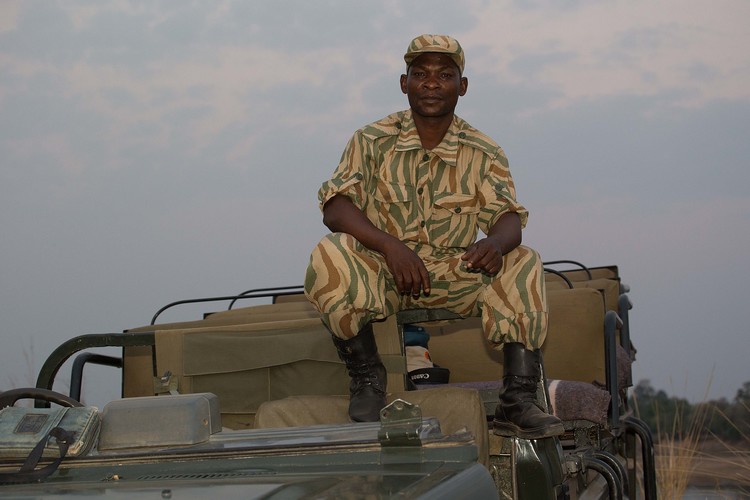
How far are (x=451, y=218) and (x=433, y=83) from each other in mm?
490

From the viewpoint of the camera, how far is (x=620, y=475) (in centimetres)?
378

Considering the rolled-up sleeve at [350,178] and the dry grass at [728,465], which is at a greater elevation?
the rolled-up sleeve at [350,178]

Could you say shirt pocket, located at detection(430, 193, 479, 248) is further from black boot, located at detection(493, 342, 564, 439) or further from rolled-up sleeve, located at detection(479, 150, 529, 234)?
black boot, located at detection(493, 342, 564, 439)

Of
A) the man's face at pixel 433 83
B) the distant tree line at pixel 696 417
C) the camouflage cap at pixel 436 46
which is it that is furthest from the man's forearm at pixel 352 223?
the distant tree line at pixel 696 417

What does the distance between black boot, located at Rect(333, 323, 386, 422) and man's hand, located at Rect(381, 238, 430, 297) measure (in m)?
0.18

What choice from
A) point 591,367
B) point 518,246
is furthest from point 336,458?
point 591,367

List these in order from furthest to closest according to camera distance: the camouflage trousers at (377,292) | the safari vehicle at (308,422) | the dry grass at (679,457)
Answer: the dry grass at (679,457) → the camouflage trousers at (377,292) → the safari vehicle at (308,422)

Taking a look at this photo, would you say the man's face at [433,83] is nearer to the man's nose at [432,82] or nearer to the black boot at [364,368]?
the man's nose at [432,82]

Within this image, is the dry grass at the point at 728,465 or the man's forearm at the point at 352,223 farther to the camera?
the dry grass at the point at 728,465

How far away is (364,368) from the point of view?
3.32 m

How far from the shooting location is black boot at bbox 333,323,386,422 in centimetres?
328

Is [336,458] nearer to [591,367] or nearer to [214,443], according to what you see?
[214,443]

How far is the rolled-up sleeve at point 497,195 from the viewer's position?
3.63 m

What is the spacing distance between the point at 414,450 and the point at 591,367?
143 inches
